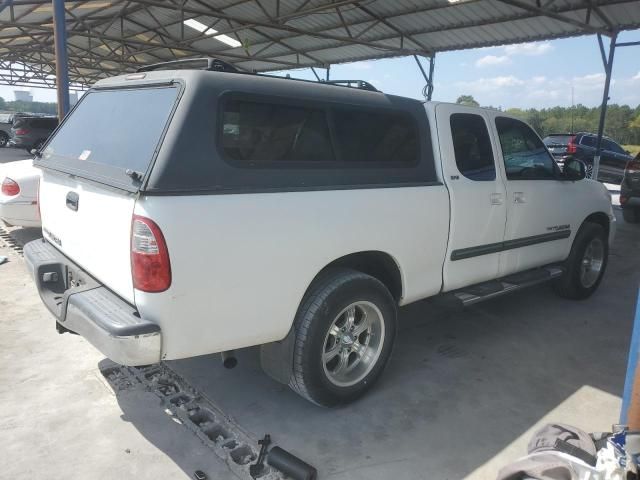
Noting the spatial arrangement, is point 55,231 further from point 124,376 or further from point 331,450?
point 331,450

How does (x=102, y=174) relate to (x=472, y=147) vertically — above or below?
below

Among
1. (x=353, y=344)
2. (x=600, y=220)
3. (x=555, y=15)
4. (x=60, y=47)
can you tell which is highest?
(x=555, y=15)

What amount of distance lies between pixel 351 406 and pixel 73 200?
2164mm

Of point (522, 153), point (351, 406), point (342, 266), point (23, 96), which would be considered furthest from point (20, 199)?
point (23, 96)

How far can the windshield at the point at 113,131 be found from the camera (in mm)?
2625

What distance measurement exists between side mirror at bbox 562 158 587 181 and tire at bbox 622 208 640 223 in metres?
6.91

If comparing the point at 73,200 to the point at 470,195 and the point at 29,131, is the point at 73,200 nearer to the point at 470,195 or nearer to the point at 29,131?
the point at 470,195

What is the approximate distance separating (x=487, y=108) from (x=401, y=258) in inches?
68.5

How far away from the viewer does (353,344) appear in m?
3.34

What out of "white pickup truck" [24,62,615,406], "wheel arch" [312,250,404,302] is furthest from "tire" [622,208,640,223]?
"wheel arch" [312,250,404,302]

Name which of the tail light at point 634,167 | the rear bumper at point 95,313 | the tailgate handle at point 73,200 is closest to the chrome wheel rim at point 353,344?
the rear bumper at point 95,313

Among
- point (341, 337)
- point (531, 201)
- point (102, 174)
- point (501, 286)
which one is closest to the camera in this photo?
point (102, 174)

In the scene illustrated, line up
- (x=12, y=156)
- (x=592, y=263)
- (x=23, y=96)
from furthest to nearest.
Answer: (x=23, y=96)
(x=12, y=156)
(x=592, y=263)

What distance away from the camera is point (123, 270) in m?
2.54
